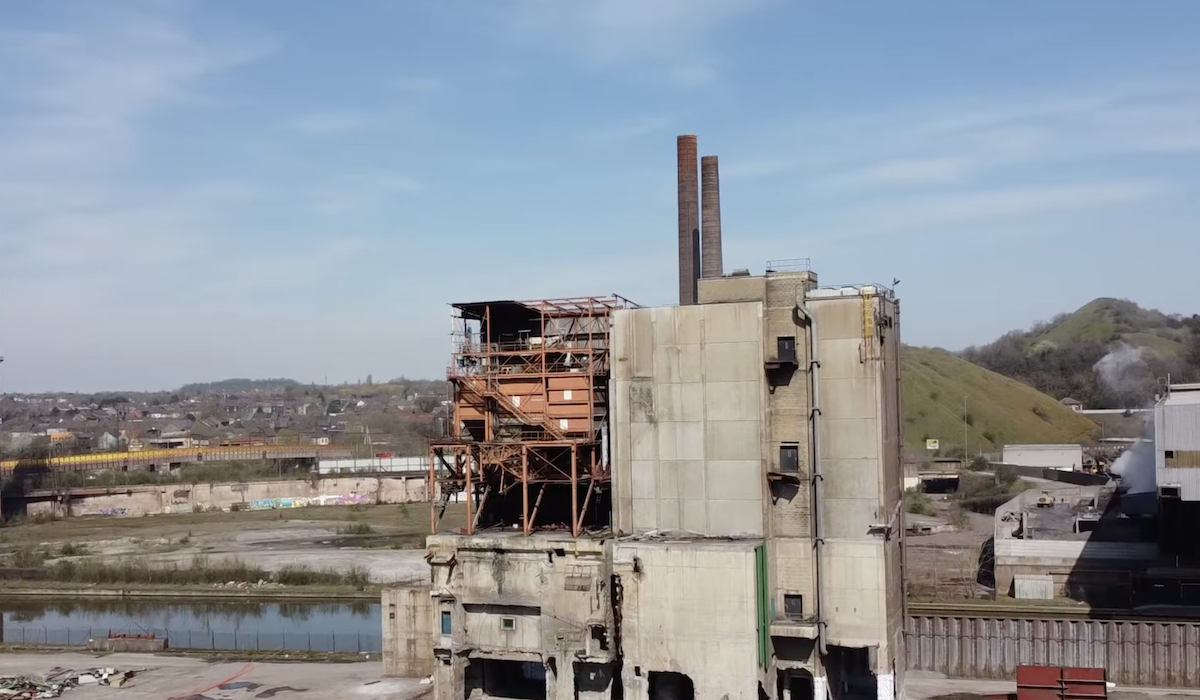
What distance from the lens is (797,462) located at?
36.6 m

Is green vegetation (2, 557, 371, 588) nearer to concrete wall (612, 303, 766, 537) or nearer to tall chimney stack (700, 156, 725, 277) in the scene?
tall chimney stack (700, 156, 725, 277)

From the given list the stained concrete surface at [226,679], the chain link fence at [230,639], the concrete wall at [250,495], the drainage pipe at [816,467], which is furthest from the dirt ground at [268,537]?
the drainage pipe at [816,467]

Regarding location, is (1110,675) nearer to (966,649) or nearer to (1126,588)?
(966,649)

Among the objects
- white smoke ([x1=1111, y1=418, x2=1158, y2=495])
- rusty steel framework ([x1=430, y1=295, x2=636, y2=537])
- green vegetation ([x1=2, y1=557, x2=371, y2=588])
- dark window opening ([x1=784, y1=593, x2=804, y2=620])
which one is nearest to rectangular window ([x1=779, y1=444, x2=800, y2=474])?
dark window opening ([x1=784, y1=593, x2=804, y2=620])

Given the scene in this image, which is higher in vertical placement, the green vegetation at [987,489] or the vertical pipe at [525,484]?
the vertical pipe at [525,484]

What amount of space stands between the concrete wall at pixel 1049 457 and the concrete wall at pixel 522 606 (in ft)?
281

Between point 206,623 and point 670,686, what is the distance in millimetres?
36413

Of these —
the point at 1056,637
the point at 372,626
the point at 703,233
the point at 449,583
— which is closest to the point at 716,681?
the point at 449,583

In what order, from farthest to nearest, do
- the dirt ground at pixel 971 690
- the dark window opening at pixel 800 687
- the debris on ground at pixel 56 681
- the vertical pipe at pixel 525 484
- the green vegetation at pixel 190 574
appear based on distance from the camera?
1. the green vegetation at pixel 190 574
2. the debris on ground at pixel 56 681
3. the vertical pipe at pixel 525 484
4. the dirt ground at pixel 971 690
5. the dark window opening at pixel 800 687

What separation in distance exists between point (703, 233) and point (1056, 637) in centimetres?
2476

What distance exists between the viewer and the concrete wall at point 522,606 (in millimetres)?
37500

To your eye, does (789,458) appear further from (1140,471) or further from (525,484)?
(1140,471)

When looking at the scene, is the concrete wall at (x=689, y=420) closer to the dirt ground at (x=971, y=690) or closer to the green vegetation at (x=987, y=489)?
the dirt ground at (x=971, y=690)

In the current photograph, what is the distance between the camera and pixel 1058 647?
41562 mm
